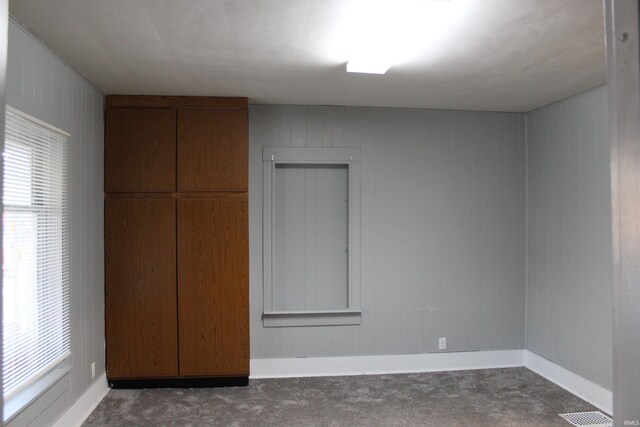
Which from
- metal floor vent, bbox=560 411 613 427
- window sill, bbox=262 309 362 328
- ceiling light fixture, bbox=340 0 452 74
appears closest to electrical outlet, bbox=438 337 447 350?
window sill, bbox=262 309 362 328

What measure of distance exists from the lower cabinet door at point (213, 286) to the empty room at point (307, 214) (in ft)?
0.06

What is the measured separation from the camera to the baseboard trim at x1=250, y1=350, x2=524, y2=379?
12.9ft

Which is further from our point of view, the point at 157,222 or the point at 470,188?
the point at 470,188

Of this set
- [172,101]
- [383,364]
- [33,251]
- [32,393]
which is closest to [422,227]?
[383,364]

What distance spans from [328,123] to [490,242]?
2.09 metres

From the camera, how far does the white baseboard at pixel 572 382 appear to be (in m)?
3.31

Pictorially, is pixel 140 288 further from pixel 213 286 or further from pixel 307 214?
pixel 307 214

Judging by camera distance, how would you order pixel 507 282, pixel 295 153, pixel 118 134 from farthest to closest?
pixel 507 282
pixel 295 153
pixel 118 134

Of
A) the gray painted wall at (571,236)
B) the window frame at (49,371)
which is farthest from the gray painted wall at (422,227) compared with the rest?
the window frame at (49,371)

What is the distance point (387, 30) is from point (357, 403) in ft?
9.27

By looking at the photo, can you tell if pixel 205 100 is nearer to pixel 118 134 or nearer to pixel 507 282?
pixel 118 134

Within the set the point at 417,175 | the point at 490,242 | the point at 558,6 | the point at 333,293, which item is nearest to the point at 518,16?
the point at 558,6

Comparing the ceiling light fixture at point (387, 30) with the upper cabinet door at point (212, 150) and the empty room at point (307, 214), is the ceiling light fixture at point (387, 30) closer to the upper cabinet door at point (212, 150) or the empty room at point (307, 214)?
the empty room at point (307, 214)

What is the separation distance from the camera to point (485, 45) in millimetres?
2584
